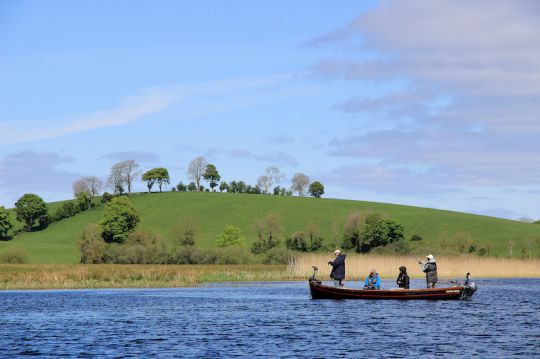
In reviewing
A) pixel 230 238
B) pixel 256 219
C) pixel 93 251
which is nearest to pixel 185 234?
pixel 230 238

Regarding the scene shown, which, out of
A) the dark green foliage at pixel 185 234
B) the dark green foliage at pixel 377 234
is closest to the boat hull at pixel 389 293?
A: the dark green foliage at pixel 377 234

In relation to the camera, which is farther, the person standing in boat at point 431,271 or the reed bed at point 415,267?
the reed bed at point 415,267

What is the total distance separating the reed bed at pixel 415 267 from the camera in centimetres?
8238

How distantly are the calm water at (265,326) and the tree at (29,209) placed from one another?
119 m

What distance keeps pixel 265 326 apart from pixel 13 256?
284 ft

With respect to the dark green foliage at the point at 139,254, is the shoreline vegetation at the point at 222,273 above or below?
below

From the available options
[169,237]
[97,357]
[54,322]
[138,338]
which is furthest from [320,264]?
[169,237]

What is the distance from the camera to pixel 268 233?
151 meters

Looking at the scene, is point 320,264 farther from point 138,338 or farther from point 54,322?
point 138,338

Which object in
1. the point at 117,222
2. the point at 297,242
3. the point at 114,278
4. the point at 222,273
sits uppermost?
the point at 117,222

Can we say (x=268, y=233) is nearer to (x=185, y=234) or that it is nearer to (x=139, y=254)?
(x=185, y=234)

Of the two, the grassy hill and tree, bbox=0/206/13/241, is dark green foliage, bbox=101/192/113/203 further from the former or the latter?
tree, bbox=0/206/13/241

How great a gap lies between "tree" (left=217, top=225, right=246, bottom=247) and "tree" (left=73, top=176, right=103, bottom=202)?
5076 cm

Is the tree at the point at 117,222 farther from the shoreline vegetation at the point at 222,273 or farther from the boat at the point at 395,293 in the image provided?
the boat at the point at 395,293
